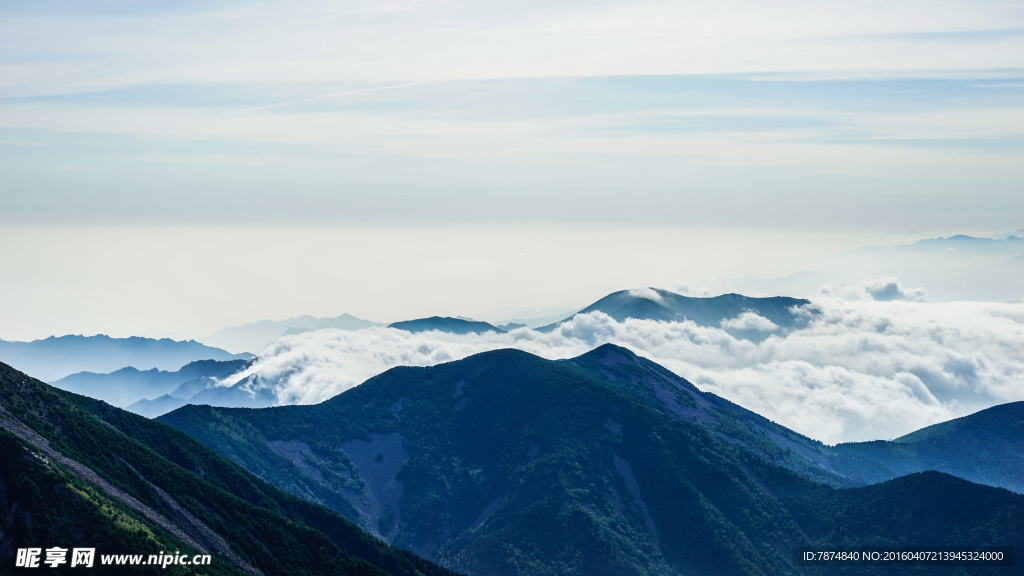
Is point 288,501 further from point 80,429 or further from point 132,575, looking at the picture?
point 132,575

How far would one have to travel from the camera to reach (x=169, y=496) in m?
142

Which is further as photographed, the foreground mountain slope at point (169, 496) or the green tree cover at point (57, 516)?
the foreground mountain slope at point (169, 496)

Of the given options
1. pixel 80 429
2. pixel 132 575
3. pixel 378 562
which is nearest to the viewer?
pixel 132 575

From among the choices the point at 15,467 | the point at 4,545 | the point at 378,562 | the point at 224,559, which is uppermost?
the point at 15,467

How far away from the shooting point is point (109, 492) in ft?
412

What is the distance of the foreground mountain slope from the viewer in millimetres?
127913

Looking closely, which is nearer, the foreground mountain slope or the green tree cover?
the green tree cover

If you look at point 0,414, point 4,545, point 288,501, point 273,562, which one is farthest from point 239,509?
point 4,545

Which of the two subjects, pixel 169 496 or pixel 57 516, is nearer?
pixel 57 516

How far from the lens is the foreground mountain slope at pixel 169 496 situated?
12791 centimetres

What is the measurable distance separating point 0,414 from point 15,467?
24.1 m

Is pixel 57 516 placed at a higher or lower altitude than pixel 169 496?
higher

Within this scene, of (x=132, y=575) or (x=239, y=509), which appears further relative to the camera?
(x=239, y=509)

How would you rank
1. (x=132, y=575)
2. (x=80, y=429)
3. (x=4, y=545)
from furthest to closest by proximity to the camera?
(x=80, y=429) → (x=132, y=575) → (x=4, y=545)
